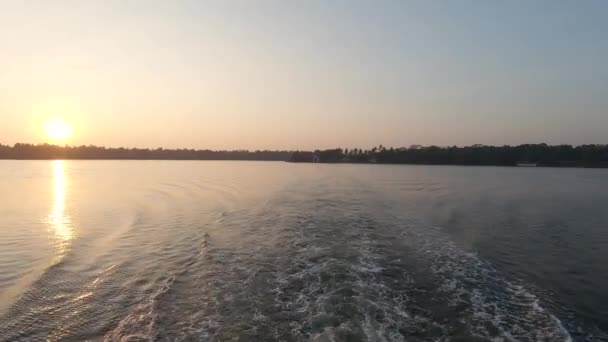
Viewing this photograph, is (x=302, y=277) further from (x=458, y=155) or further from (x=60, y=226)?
(x=458, y=155)

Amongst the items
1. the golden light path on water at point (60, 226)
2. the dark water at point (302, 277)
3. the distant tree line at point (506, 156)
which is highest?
the distant tree line at point (506, 156)

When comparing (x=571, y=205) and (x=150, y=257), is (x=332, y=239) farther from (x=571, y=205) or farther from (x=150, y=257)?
(x=571, y=205)

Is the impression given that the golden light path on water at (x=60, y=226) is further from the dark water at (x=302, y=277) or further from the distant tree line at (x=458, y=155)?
the distant tree line at (x=458, y=155)

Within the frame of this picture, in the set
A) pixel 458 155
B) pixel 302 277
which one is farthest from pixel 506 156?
pixel 302 277

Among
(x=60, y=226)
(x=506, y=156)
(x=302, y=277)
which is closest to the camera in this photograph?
(x=302, y=277)

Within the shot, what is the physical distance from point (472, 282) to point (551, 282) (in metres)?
2.29

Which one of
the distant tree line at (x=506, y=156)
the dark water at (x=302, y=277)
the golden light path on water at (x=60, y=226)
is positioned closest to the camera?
the dark water at (x=302, y=277)

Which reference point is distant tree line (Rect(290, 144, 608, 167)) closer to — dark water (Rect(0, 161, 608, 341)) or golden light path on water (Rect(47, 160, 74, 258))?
dark water (Rect(0, 161, 608, 341))

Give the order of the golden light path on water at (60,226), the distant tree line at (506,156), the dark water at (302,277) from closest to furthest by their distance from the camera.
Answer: the dark water at (302,277) → the golden light path on water at (60,226) → the distant tree line at (506,156)

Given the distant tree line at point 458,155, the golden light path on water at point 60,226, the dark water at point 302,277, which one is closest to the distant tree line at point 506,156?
the distant tree line at point 458,155

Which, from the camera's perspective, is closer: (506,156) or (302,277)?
(302,277)

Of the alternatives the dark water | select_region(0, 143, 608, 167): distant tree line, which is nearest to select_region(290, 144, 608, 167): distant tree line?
select_region(0, 143, 608, 167): distant tree line

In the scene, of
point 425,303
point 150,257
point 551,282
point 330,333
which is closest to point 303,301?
point 330,333

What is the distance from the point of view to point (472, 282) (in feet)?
33.5
